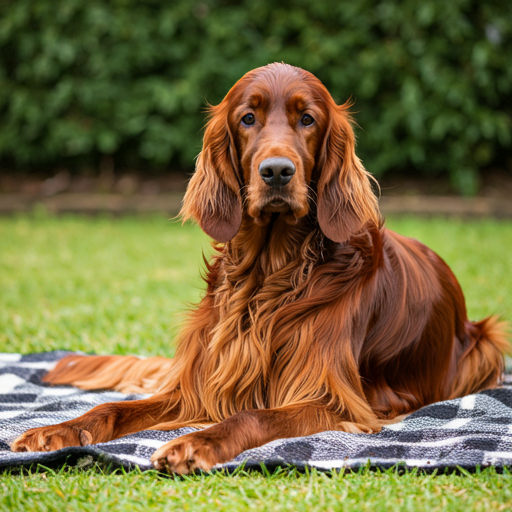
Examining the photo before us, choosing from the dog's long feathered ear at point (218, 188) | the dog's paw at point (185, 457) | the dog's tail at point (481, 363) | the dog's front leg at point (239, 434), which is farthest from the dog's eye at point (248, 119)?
the dog's tail at point (481, 363)

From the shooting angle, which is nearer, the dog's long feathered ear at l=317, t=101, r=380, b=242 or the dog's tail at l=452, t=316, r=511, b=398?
the dog's long feathered ear at l=317, t=101, r=380, b=242

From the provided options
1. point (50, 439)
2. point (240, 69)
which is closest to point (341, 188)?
point (50, 439)

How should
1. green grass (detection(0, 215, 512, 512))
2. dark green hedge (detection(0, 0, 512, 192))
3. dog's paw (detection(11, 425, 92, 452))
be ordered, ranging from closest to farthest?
green grass (detection(0, 215, 512, 512)), dog's paw (detection(11, 425, 92, 452)), dark green hedge (detection(0, 0, 512, 192))

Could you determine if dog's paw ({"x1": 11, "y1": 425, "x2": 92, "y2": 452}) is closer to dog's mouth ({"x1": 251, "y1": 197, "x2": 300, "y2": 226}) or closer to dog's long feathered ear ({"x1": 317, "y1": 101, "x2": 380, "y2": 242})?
dog's mouth ({"x1": 251, "y1": 197, "x2": 300, "y2": 226})

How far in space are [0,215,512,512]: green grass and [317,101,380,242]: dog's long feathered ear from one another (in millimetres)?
500

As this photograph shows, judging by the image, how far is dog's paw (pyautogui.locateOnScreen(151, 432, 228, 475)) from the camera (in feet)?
6.08

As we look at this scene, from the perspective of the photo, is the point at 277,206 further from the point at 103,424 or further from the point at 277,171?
the point at 103,424

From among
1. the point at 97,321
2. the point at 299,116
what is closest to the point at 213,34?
the point at 97,321

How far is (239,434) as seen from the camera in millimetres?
1979

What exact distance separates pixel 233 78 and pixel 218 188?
20.5 feet

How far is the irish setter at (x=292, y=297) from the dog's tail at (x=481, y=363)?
154 millimetres

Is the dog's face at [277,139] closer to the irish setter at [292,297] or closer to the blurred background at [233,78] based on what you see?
the irish setter at [292,297]

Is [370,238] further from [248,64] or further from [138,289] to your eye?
[248,64]

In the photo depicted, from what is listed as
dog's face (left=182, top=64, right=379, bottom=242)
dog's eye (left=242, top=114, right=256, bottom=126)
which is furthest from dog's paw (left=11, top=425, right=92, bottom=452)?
dog's eye (left=242, top=114, right=256, bottom=126)
